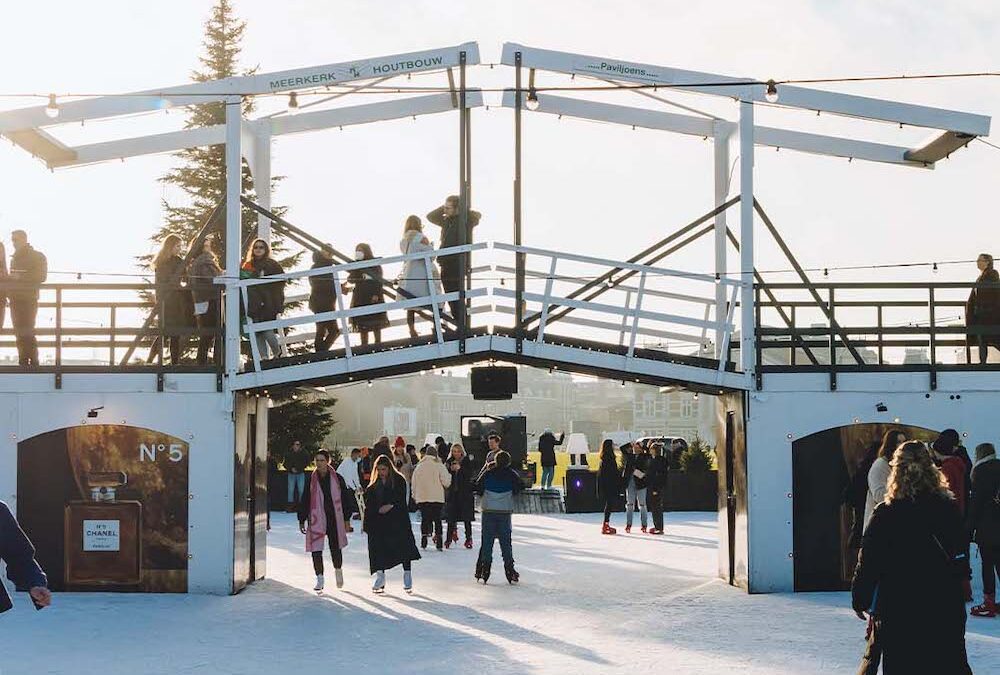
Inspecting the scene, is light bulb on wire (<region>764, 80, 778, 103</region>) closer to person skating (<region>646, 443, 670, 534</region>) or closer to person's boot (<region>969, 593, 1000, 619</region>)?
person's boot (<region>969, 593, 1000, 619</region>)

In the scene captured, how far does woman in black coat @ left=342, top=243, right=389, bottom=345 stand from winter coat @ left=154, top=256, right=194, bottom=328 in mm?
1972

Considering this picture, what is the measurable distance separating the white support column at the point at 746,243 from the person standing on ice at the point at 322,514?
5115mm

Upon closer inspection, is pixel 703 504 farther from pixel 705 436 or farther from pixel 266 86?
Answer: pixel 705 436

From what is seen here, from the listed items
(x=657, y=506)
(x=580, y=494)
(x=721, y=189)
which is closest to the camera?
(x=721, y=189)

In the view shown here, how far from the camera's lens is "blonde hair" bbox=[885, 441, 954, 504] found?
760 centimetres

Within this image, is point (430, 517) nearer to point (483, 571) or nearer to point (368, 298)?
point (483, 571)

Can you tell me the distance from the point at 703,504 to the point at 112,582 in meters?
19.3

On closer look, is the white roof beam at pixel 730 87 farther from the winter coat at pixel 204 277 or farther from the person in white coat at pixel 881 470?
the person in white coat at pixel 881 470

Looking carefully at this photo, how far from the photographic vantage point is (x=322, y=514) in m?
15.5

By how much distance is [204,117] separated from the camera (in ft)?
136

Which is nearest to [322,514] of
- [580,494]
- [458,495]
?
[458,495]

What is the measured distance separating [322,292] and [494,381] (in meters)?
2.57

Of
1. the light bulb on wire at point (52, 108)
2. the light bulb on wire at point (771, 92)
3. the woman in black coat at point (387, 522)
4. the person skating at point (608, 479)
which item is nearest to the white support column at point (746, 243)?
the light bulb on wire at point (771, 92)

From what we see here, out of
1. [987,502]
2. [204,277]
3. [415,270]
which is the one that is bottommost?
[987,502]
